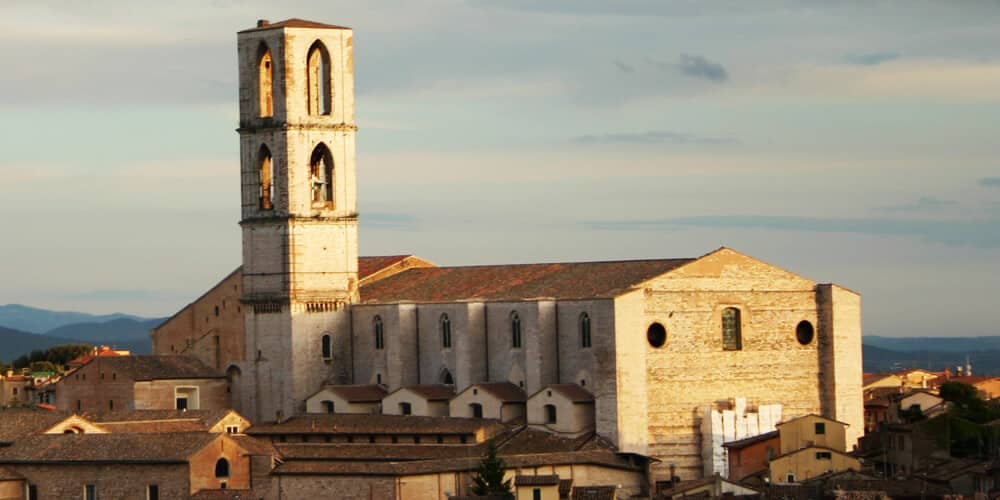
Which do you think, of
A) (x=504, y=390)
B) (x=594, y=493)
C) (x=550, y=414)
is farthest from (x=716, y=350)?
(x=594, y=493)

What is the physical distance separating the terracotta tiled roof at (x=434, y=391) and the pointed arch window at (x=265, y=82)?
958cm

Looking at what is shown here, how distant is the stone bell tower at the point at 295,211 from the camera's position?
243ft

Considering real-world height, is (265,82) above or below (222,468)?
above

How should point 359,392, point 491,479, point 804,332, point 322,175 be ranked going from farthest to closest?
point 322,175 → point 359,392 → point 804,332 → point 491,479

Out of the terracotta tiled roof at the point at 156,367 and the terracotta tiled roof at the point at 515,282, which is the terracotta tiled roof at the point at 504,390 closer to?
the terracotta tiled roof at the point at 515,282

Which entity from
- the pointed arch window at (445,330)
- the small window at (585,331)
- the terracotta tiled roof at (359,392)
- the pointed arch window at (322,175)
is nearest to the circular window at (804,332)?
the small window at (585,331)

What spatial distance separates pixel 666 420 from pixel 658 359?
4.97ft

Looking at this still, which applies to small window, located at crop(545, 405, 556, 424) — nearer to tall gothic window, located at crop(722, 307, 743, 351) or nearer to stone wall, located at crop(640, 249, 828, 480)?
stone wall, located at crop(640, 249, 828, 480)

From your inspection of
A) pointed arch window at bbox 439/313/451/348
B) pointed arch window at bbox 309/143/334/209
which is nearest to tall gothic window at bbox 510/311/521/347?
pointed arch window at bbox 439/313/451/348

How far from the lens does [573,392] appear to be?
6581cm

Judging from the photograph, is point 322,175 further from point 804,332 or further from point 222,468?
point 804,332

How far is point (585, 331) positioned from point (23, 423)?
15.0 meters

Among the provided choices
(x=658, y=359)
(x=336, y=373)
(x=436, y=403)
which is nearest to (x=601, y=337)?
(x=658, y=359)

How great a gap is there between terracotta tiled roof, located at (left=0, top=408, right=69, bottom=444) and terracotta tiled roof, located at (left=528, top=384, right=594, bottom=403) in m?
13.0
